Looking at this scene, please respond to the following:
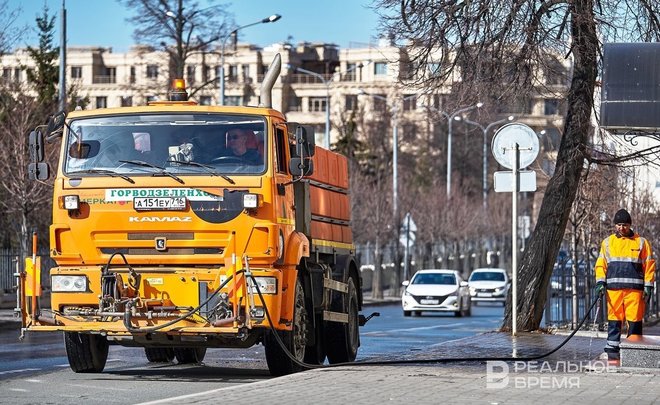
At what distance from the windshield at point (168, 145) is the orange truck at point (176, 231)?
0.04ft

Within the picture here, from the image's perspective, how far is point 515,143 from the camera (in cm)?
2202

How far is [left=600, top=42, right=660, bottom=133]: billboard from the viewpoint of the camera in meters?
16.2

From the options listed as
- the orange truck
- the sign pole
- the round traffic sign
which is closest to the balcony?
the sign pole

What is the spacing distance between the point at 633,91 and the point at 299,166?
3.63 m

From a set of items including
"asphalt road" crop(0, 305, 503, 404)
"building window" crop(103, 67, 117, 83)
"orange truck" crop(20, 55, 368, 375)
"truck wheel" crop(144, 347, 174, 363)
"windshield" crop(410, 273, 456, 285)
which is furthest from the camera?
"building window" crop(103, 67, 117, 83)

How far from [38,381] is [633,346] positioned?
20.5ft

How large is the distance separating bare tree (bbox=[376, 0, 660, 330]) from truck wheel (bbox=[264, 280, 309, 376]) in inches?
284

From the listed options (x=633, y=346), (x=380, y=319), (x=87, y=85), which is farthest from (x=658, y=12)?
(x=87, y=85)

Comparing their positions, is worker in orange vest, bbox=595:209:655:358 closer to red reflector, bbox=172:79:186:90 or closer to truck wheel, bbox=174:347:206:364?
red reflector, bbox=172:79:186:90

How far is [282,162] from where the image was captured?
16781 mm

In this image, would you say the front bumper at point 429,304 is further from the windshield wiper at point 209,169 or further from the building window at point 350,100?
the building window at point 350,100

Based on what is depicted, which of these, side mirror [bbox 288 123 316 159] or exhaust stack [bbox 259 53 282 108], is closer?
side mirror [bbox 288 123 316 159]

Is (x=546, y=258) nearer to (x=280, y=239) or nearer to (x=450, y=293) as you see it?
(x=280, y=239)

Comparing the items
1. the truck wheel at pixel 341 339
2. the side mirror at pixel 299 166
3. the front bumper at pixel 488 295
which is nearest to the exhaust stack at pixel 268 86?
the side mirror at pixel 299 166
